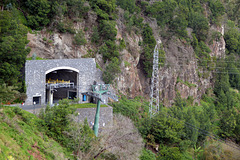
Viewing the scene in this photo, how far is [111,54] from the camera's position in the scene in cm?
2814

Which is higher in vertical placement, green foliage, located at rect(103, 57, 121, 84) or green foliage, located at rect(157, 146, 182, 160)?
green foliage, located at rect(103, 57, 121, 84)

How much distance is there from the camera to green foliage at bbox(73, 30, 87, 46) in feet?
88.6

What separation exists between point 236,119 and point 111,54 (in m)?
19.3

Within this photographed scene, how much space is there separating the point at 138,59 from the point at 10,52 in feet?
53.3

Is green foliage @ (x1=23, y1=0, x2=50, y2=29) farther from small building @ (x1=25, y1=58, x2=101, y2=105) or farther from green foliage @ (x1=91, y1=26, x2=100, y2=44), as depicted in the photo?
small building @ (x1=25, y1=58, x2=101, y2=105)

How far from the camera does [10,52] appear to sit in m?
19.8

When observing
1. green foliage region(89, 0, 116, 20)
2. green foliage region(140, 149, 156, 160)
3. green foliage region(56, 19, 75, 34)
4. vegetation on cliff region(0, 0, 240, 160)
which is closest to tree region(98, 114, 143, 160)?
vegetation on cliff region(0, 0, 240, 160)

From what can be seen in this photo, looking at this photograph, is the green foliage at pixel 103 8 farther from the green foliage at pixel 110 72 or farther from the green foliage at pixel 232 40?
the green foliage at pixel 232 40

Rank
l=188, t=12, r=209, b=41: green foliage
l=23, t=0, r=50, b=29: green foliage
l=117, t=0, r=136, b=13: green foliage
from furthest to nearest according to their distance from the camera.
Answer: l=188, t=12, r=209, b=41: green foliage
l=117, t=0, r=136, b=13: green foliage
l=23, t=0, r=50, b=29: green foliage

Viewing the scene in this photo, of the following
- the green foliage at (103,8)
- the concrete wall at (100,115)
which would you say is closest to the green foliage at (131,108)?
the concrete wall at (100,115)

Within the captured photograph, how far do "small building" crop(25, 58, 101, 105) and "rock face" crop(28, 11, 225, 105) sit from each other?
9.75 feet

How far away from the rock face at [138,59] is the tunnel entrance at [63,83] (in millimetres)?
2187

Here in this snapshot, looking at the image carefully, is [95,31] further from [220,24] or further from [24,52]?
[220,24]

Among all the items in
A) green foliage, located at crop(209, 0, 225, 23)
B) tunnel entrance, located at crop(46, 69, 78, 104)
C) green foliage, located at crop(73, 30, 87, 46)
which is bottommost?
tunnel entrance, located at crop(46, 69, 78, 104)
